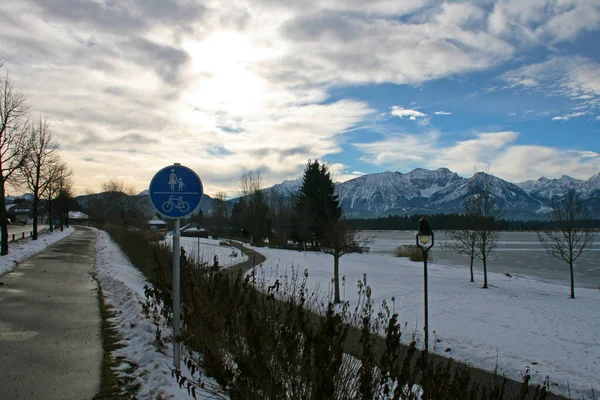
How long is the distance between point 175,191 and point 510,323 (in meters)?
12.7

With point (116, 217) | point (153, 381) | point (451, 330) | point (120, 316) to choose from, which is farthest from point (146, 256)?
Answer: point (116, 217)

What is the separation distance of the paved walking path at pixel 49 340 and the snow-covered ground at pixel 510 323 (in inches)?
159

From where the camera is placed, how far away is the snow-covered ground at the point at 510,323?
9.10 m

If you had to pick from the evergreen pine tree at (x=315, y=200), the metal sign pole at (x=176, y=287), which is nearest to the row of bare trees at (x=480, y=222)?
the evergreen pine tree at (x=315, y=200)

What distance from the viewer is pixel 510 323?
13.7m

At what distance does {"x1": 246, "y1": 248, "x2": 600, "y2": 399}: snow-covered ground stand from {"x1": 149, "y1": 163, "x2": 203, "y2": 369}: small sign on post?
11.5 ft

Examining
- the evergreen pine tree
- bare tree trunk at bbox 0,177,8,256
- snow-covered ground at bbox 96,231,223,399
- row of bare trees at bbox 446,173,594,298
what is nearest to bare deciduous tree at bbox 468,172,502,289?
row of bare trees at bbox 446,173,594,298

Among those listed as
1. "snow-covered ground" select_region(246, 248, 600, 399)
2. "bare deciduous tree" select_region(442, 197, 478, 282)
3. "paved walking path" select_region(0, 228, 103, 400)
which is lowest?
"snow-covered ground" select_region(246, 248, 600, 399)

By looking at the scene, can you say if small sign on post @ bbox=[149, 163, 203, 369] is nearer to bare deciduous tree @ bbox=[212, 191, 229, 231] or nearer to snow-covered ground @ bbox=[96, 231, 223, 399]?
snow-covered ground @ bbox=[96, 231, 223, 399]

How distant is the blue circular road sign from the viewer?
518 cm

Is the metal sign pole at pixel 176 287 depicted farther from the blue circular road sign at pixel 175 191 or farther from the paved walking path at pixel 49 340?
the paved walking path at pixel 49 340

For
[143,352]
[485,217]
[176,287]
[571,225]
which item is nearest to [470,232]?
[485,217]

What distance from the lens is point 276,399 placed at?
3484mm

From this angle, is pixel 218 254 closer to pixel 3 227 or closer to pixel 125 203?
pixel 3 227
